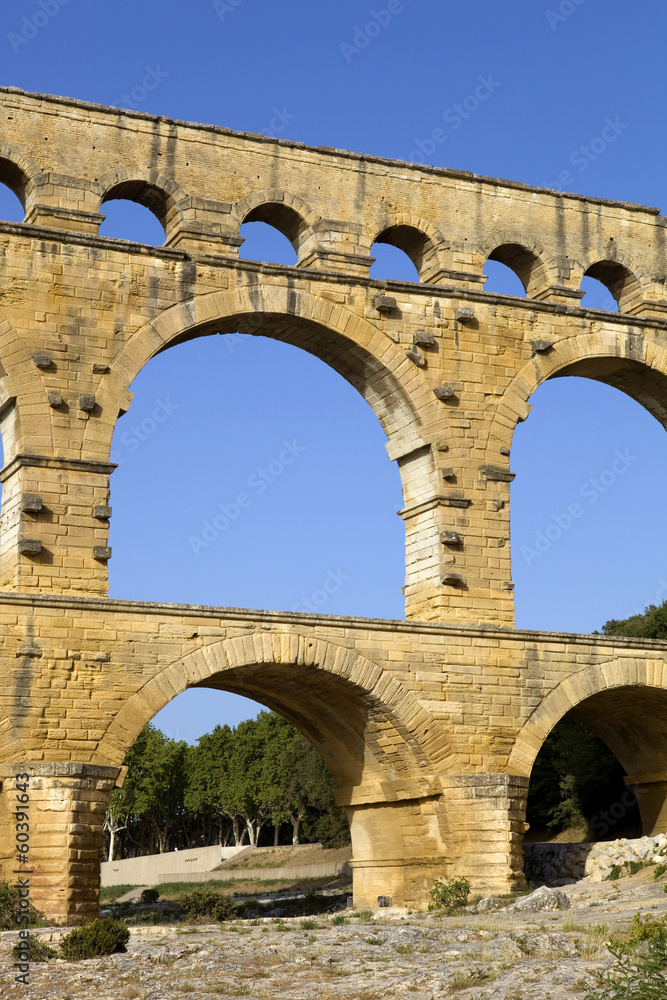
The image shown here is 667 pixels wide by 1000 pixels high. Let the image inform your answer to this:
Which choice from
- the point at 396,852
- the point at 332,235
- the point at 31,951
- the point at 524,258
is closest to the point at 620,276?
the point at 524,258

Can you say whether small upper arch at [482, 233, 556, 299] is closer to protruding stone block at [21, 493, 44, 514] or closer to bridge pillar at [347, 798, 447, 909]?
protruding stone block at [21, 493, 44, 514]

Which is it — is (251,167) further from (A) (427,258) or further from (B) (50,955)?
(B) (50,955)

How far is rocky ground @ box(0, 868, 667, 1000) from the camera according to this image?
35.5 feet

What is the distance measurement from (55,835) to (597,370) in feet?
37.5

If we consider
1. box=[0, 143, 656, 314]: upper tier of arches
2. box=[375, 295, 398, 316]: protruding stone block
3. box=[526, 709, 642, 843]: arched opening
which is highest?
box=[0, 143, 656, 314]: upper tier of arches

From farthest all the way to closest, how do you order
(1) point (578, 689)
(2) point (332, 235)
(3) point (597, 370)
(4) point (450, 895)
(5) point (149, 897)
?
(5) point (149, 897), (3) point (597, 370), (2) point (332, 235), (1) point (578, 689), (4) point (450, 895)

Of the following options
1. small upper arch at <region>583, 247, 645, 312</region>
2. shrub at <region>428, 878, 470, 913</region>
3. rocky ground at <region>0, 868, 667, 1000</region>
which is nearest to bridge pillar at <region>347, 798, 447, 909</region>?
shrub at <region>428, 878, 470, 913</region>

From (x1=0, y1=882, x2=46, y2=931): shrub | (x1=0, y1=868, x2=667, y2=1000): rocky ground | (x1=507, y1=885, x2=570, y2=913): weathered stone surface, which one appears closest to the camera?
(x1=0, y1=868, x2=667, y2=1000): rocky ground

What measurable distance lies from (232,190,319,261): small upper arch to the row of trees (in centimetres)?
2554

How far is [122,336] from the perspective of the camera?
1788cm

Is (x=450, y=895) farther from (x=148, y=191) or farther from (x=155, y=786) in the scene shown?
(x=155, y=786)

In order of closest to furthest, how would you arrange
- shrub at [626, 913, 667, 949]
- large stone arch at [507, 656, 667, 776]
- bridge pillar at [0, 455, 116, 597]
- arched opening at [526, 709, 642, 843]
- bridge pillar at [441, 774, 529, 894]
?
shrub at [626, 913, 667, 949], bridge pillar at [0, 455, 116, 597], bridge pillar at [441, 774, 529, 894], large stone arch at [507, 656, 667, 776], arched opening at [526, 709, 642, 843]

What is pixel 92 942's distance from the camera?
490 inches

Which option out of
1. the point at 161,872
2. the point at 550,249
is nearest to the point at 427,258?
the point at 550,249
